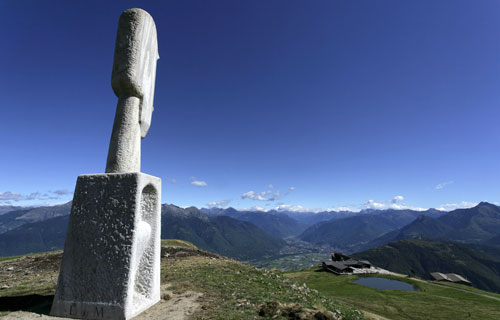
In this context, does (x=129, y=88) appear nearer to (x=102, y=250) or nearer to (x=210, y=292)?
(x=102, y=250)

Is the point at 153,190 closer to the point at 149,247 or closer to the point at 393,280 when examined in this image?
the point at 149,247

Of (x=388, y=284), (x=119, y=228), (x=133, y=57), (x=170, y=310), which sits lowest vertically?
(x=388, y=284)

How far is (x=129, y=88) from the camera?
10594 millimetres

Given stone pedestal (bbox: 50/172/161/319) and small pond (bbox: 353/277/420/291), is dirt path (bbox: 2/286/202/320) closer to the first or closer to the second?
stone pedestal (bbox: 50/172/161/319)

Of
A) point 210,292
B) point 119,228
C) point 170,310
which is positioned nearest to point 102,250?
point 119,228

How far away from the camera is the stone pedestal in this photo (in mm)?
8484

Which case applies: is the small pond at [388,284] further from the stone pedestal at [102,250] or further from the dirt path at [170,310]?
the stone pedestal at [102,250]

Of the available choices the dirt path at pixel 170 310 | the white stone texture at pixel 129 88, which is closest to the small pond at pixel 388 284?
the dirt path at pixel 170 310

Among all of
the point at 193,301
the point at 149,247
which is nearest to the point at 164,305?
the point at 193,301

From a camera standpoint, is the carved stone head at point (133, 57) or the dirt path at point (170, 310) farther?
the carved stone head at point (133, 57)

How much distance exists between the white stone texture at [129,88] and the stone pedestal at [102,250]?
1284 mm

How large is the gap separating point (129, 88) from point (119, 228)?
6.29 metres

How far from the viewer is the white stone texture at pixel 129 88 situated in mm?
10133

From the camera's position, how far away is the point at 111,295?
848 centimetres
